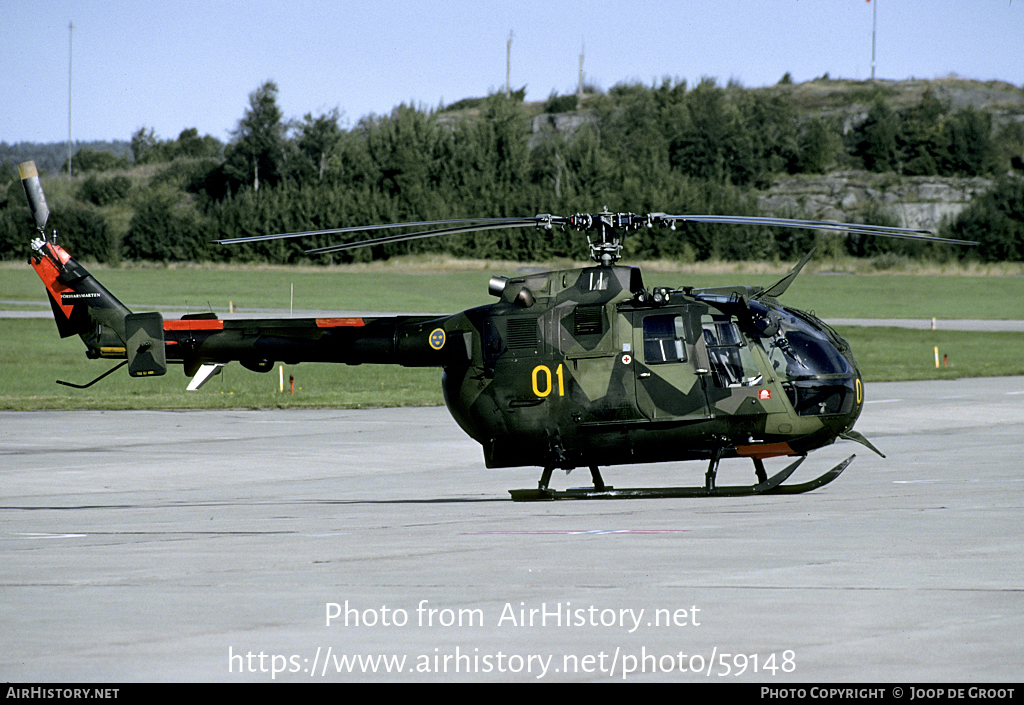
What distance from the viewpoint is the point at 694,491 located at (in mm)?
13438

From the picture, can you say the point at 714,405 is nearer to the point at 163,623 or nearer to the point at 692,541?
the point at 692,541

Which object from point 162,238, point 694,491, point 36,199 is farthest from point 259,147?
point 694,491

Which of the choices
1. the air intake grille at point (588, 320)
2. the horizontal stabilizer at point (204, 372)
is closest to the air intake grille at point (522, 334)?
the air intake grille at point (588, 320)

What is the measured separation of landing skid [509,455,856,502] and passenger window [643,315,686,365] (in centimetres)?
129

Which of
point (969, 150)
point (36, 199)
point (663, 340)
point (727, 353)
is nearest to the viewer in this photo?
point (727, 353)

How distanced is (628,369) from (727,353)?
1.13 m

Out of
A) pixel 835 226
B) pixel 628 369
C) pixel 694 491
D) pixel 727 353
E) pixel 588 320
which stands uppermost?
pixel 835 226

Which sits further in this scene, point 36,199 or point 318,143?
point 318,143

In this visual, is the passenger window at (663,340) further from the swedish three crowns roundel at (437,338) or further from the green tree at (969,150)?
the green tree at (969,150)

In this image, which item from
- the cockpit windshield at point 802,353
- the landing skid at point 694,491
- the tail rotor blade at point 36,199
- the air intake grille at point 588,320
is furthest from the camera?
the tail rotor blade at point 36,199

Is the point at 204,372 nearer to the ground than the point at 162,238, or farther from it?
nearer to the ground

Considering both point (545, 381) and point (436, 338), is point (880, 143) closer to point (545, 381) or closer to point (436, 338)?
point (436, 338)

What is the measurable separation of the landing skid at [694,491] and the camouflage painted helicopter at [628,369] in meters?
0.02

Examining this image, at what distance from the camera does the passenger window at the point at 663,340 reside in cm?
1357
